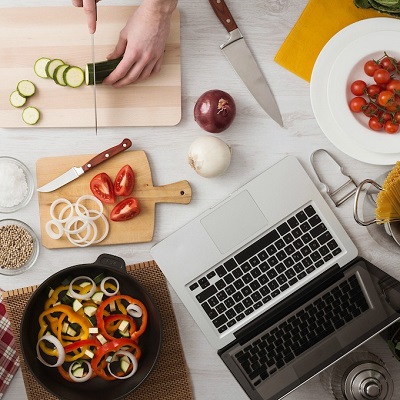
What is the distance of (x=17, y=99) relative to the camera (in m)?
1.27

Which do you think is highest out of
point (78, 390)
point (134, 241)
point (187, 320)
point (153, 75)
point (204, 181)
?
point (153, 75)

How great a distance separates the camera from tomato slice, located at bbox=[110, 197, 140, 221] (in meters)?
1.29

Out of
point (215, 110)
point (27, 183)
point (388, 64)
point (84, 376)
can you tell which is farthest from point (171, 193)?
point (388, 64)

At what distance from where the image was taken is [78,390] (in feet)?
4.26

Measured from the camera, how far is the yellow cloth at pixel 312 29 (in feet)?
4.33

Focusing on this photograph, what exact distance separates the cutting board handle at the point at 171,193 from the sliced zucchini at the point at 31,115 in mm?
276

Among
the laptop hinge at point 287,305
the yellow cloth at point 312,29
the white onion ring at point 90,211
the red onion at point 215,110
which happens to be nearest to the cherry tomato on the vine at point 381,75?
the yellow cloth at point 312,29

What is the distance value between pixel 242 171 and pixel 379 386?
529 millimetres

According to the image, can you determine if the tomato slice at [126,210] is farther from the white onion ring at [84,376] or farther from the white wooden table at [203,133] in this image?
the white onion ring at [84,376]

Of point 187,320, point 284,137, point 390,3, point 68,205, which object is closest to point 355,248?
point 284,137

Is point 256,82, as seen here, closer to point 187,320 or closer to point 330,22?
point 330,22

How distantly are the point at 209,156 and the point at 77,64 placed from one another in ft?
1.13

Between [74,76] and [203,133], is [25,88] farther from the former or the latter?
[203,133]

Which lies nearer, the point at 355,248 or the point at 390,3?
the point at 390,3
